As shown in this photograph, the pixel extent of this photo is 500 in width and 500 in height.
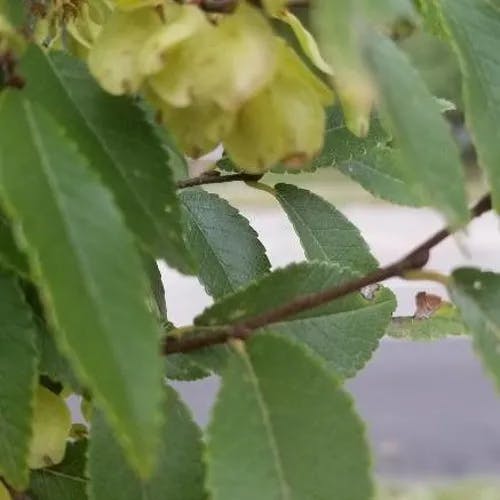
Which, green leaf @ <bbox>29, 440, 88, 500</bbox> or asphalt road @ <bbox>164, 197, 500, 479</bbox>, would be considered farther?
asphalt road @ <bbox>164, 197, 500, 479</bbox>

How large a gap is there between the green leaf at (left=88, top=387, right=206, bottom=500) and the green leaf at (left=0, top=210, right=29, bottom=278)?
0.21 feet

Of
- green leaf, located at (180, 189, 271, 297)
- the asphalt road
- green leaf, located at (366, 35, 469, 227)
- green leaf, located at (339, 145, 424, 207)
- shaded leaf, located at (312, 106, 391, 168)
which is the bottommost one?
the asphalt road

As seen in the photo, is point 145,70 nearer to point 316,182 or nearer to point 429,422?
point 429,422

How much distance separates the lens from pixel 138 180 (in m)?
0.30

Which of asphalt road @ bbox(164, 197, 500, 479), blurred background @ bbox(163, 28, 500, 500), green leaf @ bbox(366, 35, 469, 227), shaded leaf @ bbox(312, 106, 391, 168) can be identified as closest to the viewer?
green leaf @ bbox(366, 35, 469, 227)

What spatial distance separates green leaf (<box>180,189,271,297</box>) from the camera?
494mm

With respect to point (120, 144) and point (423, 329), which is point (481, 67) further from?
point (423, 329)

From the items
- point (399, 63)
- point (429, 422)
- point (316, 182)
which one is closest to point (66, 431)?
point (399, 63)

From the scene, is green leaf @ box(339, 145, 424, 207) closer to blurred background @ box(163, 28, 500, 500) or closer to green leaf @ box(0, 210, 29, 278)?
green leaf @ box(0, 210, 29, 278)

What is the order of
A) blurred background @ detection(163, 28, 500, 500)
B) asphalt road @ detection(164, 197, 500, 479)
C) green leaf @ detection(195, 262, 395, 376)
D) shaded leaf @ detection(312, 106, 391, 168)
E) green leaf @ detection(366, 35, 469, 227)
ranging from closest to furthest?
green leaf @ detection(366, 35, 469, 227) → green leaf @ detection(195, 262, 395, 376) → shaded leaf @ detection(312, 106, 391, 168) → blurred background @ detection(163, 28, 500, 500) → asphalt road @ detection(164, 197, 500, 479)

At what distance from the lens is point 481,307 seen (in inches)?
12.3

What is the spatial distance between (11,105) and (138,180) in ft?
0.14

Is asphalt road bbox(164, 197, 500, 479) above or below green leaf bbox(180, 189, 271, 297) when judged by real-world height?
below

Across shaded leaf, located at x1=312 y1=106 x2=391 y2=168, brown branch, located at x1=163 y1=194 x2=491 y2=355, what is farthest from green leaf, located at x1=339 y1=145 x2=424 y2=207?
brown branch, located at x1=163 y1=194 x2=491 y2=355
